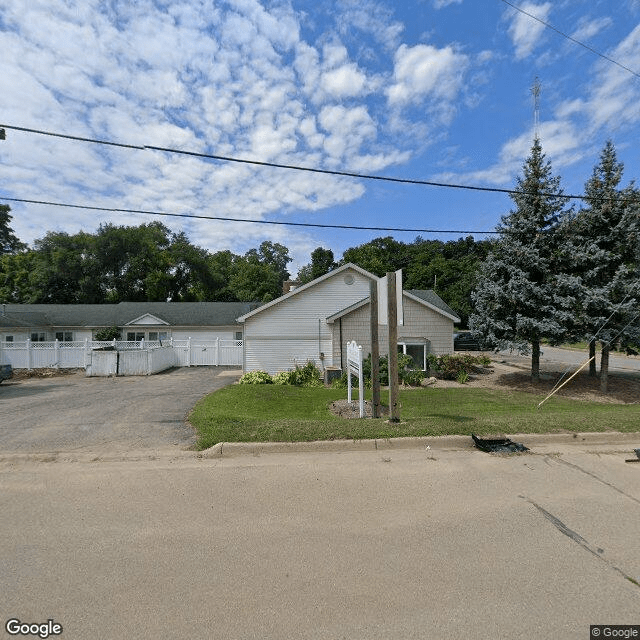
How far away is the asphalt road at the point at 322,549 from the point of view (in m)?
2.60

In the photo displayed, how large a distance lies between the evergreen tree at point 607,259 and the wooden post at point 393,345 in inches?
403

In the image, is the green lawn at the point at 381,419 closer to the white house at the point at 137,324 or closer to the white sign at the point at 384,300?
the white sign at the point at 384,300

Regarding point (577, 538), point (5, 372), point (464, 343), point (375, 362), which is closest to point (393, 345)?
point (375, 362)

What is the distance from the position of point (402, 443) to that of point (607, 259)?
12.8 m

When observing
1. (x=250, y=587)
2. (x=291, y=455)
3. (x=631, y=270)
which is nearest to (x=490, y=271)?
(x=631, y=270)

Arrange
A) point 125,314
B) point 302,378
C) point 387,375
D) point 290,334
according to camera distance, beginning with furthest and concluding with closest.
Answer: point 125,314 → point 290,334 → point 302,378 → point 387,375

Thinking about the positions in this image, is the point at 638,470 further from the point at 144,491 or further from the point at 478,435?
the point at 144,491

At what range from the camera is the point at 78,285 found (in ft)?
161

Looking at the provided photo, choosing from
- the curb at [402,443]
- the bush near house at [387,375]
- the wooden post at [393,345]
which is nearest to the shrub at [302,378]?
the bush near house at [387,375]

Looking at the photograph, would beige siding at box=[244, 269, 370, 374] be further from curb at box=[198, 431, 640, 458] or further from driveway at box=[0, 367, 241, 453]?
curb at box=[198, 431, 640, 458]

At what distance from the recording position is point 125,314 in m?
32.0

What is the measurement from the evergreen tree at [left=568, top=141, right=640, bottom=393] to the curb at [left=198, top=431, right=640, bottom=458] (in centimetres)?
867

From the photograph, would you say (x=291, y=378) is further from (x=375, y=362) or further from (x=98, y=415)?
(x=375, y=362)

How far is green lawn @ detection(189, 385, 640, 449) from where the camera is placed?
6652 millimetres
